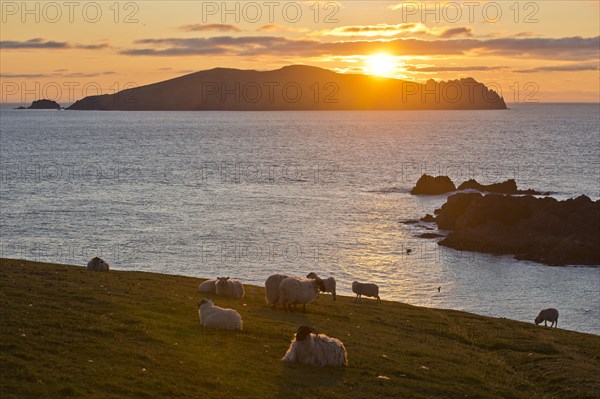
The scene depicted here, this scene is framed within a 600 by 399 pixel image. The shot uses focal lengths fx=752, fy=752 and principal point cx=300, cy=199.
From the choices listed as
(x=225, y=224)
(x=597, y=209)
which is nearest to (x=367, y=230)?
(x=225, y=224)

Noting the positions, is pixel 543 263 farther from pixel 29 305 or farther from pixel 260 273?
pixel 29 305

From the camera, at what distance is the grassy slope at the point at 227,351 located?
58.5ft

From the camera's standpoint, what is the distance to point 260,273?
65312 mm

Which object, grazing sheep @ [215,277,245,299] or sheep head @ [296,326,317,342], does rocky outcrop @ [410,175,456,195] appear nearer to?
grazing sheep @ [215,277,245,299]

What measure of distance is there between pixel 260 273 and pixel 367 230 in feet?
87.5

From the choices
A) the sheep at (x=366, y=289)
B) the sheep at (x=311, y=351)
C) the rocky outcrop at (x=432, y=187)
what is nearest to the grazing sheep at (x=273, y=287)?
the sheep at (x=311, y=351)

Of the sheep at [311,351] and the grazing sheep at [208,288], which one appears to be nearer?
the sheep at [311,351]

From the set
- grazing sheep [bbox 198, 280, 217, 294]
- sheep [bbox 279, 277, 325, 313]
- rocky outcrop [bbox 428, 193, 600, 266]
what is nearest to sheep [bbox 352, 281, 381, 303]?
grazing sheep [bbox 198, 280, 217, 294]

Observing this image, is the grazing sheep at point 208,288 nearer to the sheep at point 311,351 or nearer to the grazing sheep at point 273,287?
the grazing sheep at point 273,287

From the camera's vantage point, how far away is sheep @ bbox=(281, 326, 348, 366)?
20984 mm

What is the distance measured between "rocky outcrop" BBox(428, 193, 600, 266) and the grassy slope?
44070 mm

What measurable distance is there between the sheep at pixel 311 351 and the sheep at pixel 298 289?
712 centimetres

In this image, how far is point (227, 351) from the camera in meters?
21.3

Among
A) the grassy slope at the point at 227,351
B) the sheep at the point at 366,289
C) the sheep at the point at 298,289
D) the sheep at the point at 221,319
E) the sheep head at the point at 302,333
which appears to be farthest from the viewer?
the sheep at the point at 366,289
